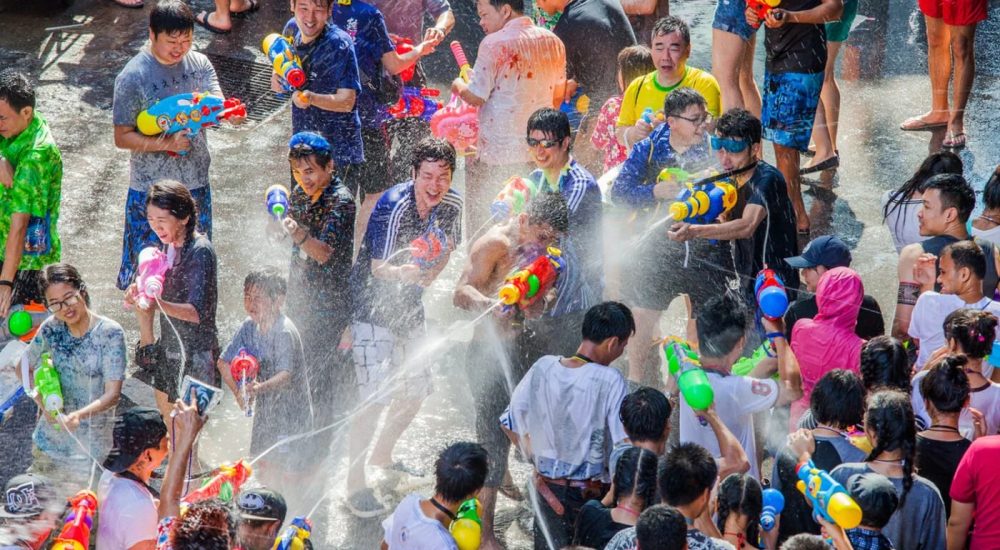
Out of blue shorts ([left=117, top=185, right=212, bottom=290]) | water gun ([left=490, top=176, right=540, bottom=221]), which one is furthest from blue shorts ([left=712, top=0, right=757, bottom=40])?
blue shorts ([left=117, top=185, right=212, bottom=290])

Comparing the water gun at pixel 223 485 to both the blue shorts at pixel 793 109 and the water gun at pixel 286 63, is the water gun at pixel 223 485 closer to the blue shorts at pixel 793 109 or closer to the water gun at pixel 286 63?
the water gun at pixel 286 63

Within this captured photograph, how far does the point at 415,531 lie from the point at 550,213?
213 cm

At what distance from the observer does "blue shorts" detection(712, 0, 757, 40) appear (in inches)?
370

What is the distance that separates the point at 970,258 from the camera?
20.2 feet

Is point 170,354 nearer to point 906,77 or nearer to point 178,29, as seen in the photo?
point 178,29

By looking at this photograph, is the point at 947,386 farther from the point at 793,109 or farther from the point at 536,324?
the point at 793,109

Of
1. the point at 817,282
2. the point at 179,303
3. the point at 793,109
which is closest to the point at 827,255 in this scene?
the point at 817,282

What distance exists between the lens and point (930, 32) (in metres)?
10.2

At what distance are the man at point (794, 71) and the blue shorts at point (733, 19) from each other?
385 millimetres

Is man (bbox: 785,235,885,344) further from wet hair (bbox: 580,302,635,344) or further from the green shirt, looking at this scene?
the green shirt

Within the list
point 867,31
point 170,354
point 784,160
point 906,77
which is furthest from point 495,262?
point 867,31

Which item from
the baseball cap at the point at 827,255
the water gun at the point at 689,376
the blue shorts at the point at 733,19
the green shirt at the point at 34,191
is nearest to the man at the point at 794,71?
the blue shorts at the point at 733,19

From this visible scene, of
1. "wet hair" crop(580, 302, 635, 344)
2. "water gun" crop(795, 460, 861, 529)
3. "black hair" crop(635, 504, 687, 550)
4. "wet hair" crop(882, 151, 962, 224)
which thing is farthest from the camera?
"wet hair" crop(882, 151, 962, 224)

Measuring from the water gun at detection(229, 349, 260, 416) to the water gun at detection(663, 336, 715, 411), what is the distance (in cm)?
211
